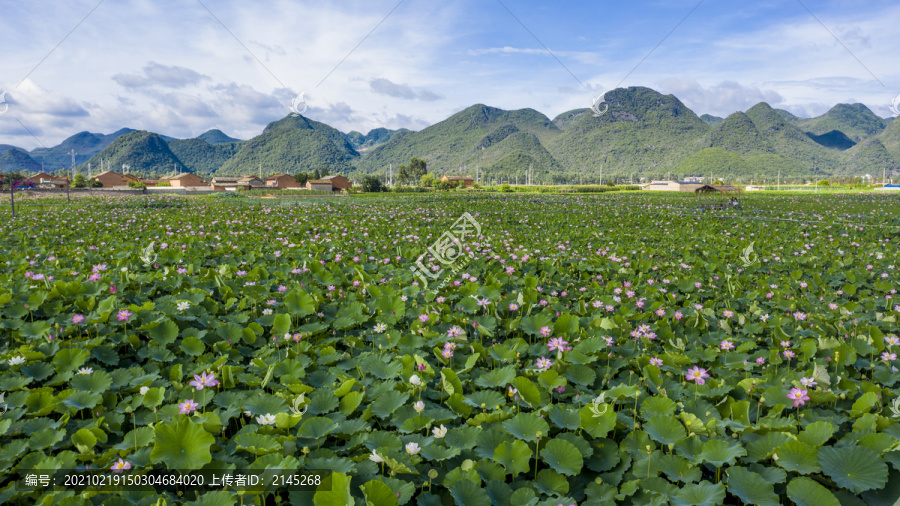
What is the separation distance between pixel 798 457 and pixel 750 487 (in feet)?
0.95

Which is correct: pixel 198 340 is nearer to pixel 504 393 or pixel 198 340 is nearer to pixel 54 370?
pixel 54 370

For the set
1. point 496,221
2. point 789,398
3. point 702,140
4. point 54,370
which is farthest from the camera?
point 702,140

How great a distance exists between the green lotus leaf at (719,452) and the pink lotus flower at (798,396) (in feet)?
2.15

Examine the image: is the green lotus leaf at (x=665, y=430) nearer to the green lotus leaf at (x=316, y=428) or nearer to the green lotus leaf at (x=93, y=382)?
the green lotus leaf at (x=316, y=428)

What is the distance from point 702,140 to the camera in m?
154

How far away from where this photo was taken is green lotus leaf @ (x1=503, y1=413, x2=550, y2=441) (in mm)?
1901

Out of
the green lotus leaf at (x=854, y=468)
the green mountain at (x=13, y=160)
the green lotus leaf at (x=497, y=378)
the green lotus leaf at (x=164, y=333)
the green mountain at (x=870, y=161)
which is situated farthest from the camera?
the green mountain at (x=13, y=160)

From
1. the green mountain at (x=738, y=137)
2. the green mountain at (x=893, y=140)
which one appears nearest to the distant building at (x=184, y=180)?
the green mountain at (x=738, y=137)

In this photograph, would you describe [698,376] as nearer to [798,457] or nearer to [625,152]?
[798,457]

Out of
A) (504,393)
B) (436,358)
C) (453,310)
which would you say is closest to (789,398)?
(504,393)

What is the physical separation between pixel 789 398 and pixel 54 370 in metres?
3.92

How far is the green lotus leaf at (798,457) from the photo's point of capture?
1723 millimetres

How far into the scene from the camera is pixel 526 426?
195cm

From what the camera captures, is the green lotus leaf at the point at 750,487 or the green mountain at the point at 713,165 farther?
the green mountain at the point at 713,165
